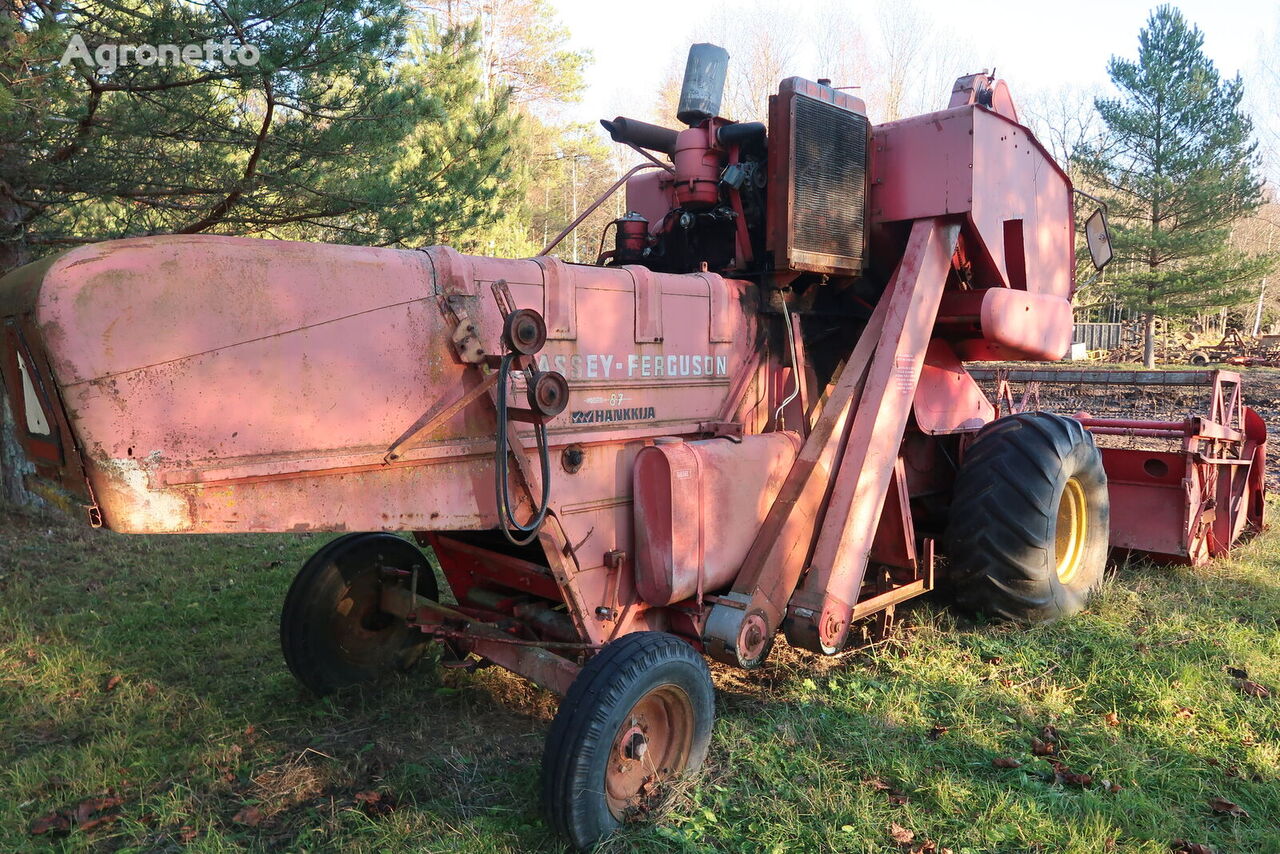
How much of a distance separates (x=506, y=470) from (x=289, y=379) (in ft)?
2.59

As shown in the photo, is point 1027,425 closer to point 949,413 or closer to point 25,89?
point 949,413

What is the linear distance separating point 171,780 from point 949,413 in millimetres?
4391

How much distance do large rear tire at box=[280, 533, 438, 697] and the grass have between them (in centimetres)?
15

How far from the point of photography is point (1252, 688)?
4094mm

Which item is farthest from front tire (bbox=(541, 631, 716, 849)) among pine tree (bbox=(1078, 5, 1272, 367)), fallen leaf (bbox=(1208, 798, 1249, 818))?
pine tree (bbox=(1078, 5, 1272, 367))

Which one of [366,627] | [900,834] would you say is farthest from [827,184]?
[366,627]

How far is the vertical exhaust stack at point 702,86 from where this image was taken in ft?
14.4

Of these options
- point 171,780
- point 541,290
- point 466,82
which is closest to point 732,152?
point 541,290

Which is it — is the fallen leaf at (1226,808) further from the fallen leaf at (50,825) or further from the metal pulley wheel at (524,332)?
the fallen leaf at (50,825)

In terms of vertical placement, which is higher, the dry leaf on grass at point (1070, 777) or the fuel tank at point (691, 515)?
the fuel tank at point (691, 515)

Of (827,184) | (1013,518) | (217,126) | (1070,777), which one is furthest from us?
(217,126)

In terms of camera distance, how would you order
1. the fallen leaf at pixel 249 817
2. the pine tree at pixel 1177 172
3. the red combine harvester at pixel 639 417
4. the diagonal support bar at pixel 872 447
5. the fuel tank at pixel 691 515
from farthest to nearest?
the pine tree at pixel 1177 172, the diagonal support bar at pixel 872 447, the fuel tank at pixel 691 515, the fallen leaf at pixel 249 817, the red combine harvester at pixel 639 417

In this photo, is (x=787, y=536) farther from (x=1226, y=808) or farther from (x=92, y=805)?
(x=92, y=805)

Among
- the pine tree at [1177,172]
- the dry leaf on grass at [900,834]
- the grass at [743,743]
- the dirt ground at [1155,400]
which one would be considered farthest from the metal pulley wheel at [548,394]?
the pine tree at [1177,172]
